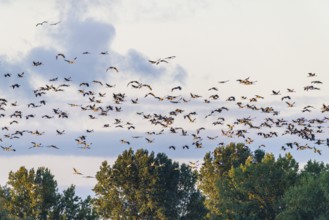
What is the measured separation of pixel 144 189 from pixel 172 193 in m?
4.23

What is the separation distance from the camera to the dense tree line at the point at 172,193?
104938mm

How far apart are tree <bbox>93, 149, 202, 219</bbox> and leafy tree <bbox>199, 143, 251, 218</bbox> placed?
44.2 ft

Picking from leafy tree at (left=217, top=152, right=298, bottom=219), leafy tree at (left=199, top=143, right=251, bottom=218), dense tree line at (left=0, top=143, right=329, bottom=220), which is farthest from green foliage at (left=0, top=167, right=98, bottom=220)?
leafy tree at (left=199, top=143, right=251, bottom=218)

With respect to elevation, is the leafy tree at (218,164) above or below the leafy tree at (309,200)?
above

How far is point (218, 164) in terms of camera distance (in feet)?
481

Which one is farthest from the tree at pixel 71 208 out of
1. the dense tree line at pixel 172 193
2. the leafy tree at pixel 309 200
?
the leafy tree at pixel 309 200

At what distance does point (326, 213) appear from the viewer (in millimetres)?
101875

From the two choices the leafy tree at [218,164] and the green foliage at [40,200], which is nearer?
the green foliage at [40,200]

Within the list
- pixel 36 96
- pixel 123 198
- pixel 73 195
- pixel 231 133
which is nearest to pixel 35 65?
pixel 36 96

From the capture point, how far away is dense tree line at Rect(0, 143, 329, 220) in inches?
4131

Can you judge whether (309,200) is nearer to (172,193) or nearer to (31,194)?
(172,193)

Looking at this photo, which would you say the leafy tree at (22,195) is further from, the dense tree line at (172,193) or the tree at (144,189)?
the tree at (144,189)

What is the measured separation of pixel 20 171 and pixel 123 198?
17.6 meters

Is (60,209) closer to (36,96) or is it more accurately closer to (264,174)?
(264,174)
